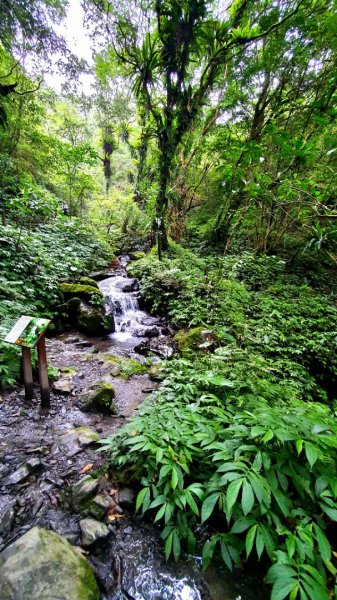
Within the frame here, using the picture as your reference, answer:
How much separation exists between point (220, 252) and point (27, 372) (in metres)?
8.83

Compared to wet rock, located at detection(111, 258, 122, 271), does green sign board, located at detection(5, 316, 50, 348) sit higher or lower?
lower

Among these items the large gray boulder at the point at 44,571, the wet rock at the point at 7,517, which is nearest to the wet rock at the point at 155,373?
the wet rock at the point at 7,517

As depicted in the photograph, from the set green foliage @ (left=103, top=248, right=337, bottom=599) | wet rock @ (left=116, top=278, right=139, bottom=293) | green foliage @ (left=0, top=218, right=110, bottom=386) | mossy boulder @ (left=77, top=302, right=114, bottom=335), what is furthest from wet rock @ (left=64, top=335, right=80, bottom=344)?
wet rock @ (left=116, top=278, right=139, bottom=293)

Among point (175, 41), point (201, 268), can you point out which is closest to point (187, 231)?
point (201, 268)

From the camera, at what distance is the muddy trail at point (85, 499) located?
5.17ft

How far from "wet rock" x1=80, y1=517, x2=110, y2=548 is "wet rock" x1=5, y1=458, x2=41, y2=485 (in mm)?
725

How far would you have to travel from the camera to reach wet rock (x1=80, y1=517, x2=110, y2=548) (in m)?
1.73

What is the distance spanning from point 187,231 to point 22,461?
11282mm

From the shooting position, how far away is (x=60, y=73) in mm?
9188

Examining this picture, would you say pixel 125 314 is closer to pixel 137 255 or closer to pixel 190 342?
pixel 190 342

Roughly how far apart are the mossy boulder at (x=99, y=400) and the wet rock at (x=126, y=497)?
1403 millimetres

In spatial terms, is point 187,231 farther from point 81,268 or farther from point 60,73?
point 60,73

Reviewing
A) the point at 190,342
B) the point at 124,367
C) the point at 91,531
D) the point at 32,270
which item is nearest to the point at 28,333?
the point at 91,531

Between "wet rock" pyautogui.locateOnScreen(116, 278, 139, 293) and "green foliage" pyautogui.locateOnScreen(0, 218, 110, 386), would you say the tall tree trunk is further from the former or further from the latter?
"green foliage" pyautogui.locateOnScreen(0, 218, 110, 386)
